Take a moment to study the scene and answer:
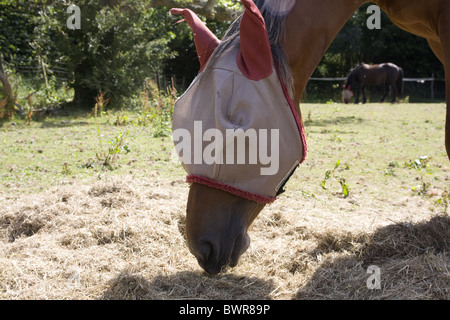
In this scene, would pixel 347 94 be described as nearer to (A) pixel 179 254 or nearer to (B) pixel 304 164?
(B) pixel 304 164

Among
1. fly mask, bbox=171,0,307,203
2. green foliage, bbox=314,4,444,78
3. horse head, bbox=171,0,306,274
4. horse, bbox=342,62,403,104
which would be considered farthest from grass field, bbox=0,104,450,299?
green foliage, bbox=314,4,444,78

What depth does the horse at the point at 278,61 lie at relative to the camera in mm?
1796

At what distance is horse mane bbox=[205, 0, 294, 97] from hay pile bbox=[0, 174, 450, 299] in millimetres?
1110

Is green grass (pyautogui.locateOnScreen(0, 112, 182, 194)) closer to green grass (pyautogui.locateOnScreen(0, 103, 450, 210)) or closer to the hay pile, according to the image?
green grass (pyautogui.locateOnScreen(0, 103, 450, 210))

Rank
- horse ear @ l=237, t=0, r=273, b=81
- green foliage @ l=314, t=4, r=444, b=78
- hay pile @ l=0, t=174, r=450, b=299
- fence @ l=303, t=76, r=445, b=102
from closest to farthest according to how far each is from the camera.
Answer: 1. horse ear @ l=237, t=0, r=273, b=81
2. hay pile @ l=0, t=174, r=450, b=299
3. fence @ l=303, t=76, r=445, b=102
4. green foliage @ l=314, t=4, r=444, b=78

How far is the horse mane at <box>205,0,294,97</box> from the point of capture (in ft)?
6.11

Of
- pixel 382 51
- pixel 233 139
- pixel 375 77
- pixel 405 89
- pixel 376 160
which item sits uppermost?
pixel 382 51

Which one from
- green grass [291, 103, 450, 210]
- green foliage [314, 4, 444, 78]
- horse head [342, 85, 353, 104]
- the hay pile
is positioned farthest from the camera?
green foliage [314, 4, 444, 78]

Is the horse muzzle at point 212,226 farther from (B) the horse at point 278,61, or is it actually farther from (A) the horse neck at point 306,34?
(A) the horse neck at point 306,34

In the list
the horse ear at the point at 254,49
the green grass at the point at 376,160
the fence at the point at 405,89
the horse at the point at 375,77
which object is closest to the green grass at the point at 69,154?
the green grass at the point at 376,160

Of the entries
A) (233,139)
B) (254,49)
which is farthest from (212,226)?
(254,49)

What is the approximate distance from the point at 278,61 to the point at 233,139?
44cm

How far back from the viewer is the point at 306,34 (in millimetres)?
2020

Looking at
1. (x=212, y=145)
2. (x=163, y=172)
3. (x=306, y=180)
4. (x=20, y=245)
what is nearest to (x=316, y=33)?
(x=212, y=145)
